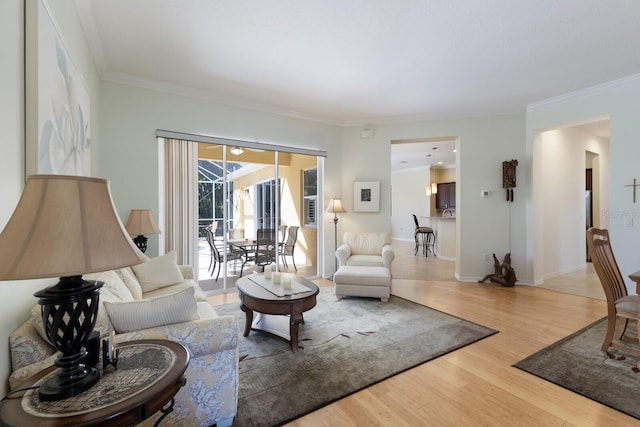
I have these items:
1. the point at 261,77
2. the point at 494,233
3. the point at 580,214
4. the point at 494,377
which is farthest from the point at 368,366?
the point at 580,214

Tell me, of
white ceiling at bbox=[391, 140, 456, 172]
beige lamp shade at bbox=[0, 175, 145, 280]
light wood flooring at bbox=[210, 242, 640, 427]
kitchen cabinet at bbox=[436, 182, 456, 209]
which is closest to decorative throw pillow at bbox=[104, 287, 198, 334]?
beige lamp shade at bbox=[0, 175, 145, 280]

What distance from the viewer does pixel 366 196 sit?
215 inches

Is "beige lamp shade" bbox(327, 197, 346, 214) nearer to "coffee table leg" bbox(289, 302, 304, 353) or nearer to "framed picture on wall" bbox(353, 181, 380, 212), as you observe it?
"framed picture on wall" bbox(353, 181, 380, 212)

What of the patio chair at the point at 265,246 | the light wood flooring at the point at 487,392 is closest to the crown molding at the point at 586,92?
the light wood flooring at the point at 487,392

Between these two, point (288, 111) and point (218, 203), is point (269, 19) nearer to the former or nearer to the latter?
point (288, 111)

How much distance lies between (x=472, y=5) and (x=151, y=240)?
4258 millimetres

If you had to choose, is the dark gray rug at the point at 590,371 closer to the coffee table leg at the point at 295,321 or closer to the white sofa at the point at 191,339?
the coffee table leg at the point at 295,321

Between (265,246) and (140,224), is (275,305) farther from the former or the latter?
(265,246)

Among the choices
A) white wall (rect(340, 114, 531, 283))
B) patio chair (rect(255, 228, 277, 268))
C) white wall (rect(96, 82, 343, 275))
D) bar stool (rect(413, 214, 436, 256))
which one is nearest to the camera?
white wall (rect(96, 82, 343, 275))

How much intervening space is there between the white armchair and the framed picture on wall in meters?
0.67

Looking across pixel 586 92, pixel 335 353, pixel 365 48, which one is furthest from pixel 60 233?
pixel 586 92

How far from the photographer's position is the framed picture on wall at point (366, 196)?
17.8 feet

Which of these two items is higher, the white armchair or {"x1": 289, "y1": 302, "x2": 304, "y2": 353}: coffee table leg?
the white armchair

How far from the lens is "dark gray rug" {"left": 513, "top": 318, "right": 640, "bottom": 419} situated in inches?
78.7
